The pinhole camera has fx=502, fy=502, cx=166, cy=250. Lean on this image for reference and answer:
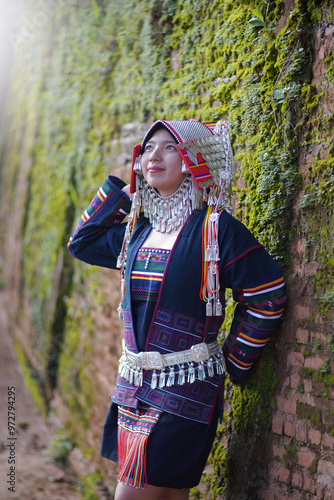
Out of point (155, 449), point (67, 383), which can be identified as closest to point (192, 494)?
point (155, 449)

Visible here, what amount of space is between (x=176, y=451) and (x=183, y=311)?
0.52 m

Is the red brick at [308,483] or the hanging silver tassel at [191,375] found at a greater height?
the hanging silver tassel at [191,375]

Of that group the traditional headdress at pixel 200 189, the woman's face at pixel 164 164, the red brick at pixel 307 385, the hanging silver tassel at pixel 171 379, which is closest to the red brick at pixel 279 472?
the red brick at pixel 307 385

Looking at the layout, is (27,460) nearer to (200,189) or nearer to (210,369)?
(210,369)

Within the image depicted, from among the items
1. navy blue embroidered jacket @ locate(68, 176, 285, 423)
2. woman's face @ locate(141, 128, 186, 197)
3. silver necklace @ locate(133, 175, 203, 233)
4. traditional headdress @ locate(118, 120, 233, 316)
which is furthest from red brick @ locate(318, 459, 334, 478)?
woman's face @ locate(141, 128, 186, 197)

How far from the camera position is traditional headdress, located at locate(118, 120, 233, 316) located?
1911mm

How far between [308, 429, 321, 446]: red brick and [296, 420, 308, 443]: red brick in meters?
0.02

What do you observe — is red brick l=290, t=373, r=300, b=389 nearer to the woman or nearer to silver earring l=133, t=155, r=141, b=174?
the woman

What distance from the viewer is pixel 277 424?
2.07 m

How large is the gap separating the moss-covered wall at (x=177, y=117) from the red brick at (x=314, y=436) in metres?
0.08

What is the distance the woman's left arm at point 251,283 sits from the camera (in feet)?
6.15

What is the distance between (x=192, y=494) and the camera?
2543 mm

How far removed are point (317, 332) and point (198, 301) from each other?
1.53 feet

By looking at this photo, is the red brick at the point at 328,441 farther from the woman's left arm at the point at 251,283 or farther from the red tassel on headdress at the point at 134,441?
the red tassel on headdress at the point at 134,441
